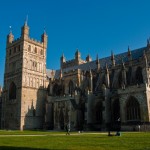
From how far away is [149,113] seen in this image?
36312mm

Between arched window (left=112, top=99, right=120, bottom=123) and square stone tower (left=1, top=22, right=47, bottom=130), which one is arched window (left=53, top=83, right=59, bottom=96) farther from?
arched window (left=112, top=99, right=120, bottom=123)

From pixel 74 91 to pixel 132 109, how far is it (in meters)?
17.4

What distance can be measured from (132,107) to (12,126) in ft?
110

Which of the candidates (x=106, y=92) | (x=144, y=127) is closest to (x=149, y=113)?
(x=144, y=127)

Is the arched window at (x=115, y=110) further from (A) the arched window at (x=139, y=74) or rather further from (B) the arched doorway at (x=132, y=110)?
(A) the arched window at (x=139, y=74)

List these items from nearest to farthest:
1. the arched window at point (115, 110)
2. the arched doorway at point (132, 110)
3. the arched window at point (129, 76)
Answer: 1. the arched doorway at point (132, 110)
2. the arched window at point (115, 110)
3. the arched window at point (129, 76)

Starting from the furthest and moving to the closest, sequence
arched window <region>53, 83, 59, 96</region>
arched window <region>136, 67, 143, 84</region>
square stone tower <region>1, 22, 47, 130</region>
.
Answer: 1. arched window <region>53, 83, 59, 96</region>
2. square stone tower <region>1, 22, 47, 130</region>
3. arched window <region>136, 67, 143, 84</region>

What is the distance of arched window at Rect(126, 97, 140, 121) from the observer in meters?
38.3

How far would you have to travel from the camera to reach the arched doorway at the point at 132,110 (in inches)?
1506

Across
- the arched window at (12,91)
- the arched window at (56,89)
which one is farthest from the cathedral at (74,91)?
the arched window at (56,89)

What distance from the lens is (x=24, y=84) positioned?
199ft

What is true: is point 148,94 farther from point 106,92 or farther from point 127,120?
point 106,92

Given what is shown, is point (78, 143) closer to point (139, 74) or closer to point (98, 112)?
point (98, 112)

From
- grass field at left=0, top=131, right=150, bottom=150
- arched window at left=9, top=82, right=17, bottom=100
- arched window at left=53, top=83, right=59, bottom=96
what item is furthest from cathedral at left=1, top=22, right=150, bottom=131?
grass field at left=0, top=131, right=150, bottom=150
